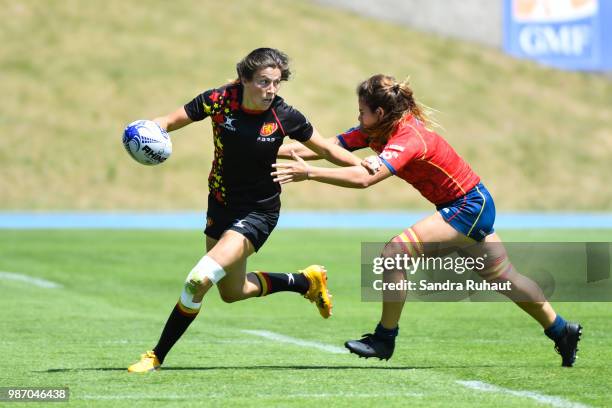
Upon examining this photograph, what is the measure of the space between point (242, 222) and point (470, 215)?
4.98ft

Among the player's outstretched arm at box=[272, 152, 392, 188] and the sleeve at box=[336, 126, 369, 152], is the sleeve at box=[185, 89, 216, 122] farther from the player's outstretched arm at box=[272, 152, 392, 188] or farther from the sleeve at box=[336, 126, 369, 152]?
the sleeve at box=[336, 126, 369, 152]

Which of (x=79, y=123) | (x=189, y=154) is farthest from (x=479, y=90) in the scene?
(x=79, y=123)

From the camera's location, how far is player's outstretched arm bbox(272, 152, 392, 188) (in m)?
6.83

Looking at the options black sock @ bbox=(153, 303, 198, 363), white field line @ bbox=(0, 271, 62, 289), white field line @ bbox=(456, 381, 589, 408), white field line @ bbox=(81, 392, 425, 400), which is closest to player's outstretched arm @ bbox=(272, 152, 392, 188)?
black sock @ bbox=(153, 303, 198, 363)

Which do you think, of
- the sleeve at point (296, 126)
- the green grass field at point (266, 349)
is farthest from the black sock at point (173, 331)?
the sleeve at point (296, 126)

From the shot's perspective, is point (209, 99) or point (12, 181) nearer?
point (209, 99)

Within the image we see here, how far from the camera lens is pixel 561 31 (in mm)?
36312

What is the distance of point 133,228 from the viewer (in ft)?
80.7

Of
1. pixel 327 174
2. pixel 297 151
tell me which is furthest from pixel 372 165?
pixel 297 151

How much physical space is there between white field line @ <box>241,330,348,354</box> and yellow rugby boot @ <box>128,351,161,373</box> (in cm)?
163

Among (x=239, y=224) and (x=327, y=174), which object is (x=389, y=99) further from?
(x=239, y=224)

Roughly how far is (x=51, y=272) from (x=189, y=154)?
17658 mm

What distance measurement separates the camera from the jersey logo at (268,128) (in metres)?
7.60

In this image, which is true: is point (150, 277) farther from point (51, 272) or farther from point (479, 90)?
point (479, 90)
